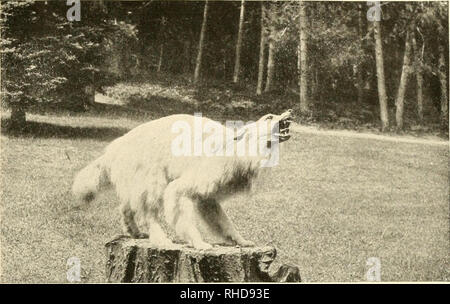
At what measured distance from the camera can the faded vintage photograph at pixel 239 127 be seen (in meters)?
5.44

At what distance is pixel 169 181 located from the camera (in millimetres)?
Result: 5211

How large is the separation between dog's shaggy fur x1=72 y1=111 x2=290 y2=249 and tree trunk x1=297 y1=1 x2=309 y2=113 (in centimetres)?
132

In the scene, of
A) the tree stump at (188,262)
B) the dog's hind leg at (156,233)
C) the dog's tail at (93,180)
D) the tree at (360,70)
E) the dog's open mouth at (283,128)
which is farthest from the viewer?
the tree at (360,70)

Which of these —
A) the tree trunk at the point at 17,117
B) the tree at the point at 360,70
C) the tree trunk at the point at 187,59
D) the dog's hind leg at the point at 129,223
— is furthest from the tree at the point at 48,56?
the tree at the point at 360,70

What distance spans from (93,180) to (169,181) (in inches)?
24.9

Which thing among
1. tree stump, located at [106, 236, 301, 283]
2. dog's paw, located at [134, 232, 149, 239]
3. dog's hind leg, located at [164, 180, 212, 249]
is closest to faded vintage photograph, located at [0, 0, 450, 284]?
dog's paw, located at [134, 232, 149, 239]

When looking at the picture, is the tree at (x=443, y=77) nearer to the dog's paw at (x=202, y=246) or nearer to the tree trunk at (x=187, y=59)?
the tree trunk at (x=187, y=59)

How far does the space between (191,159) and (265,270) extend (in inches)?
37.5

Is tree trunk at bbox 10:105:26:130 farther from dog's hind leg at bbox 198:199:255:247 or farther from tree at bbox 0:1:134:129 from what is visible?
dog's hind leg at bbox 198:199:255:247

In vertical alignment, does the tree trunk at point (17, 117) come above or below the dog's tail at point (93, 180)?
above

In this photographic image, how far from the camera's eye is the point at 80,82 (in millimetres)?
6316
